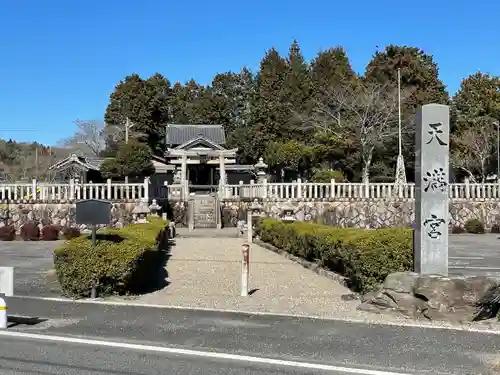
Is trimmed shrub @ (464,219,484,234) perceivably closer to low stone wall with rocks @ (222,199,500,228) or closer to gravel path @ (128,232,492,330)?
low stone wall with rocks @ (222,199,500,228)

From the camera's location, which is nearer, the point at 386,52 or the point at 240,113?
the point at 386,52

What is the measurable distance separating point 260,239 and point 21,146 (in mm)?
63180

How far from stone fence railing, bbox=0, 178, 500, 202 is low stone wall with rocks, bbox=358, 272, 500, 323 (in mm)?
19446

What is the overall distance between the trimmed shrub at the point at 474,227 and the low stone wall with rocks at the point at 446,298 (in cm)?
2075

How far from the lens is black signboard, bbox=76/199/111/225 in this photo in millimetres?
9062

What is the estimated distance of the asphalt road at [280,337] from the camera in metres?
5.86

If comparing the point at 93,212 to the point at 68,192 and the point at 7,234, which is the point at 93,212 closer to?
the point at 7,234

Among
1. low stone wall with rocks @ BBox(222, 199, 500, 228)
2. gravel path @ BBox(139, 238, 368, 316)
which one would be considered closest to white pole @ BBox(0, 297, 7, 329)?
gravel path @ BBox(139, 238, 368, 316)

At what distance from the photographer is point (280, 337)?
6852 mm

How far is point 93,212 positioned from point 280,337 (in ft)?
13.0

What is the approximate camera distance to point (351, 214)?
28.3 m

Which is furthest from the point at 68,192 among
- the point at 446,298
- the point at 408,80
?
the point at 408,80

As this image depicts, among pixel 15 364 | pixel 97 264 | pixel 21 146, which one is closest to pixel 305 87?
pixel 97 264

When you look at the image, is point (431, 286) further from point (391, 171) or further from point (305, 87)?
point (305, 87)
